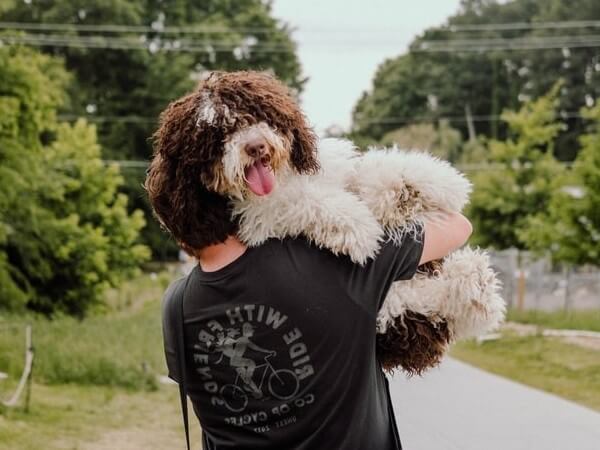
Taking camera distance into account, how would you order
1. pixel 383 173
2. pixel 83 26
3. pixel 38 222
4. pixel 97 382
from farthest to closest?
1. pixel 83 26
2. pixel 38 222
3. pixel 97 382
4. pixel 383 173

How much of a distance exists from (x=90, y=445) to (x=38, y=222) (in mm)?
5903

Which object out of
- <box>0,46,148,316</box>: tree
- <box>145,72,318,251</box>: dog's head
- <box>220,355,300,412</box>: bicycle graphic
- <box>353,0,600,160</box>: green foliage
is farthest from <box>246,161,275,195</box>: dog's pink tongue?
<box>353,0,600,160</box>: green foliage

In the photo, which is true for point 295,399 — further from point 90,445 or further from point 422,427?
point 90,445

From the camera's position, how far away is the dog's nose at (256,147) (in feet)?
5.59

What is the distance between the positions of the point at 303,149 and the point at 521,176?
66.5 ft

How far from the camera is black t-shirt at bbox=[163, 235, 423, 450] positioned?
170cm

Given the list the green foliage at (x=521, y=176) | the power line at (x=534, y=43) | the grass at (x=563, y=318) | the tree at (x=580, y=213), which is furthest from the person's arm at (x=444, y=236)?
the power line at (x=534, y=43)

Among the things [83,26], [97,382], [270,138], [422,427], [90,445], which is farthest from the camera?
[83,26]

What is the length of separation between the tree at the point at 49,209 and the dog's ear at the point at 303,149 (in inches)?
375

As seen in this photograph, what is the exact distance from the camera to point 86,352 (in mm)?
11750

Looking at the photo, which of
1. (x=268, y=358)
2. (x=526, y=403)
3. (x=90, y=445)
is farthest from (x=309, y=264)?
(x=526, y=403)

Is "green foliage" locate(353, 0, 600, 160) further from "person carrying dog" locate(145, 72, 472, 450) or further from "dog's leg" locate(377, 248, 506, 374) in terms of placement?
"person carrying dog" locate(145, 72, 472, 450)

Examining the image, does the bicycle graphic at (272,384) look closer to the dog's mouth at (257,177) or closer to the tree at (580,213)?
the dog's mouth at (257,177)

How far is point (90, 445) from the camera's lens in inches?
290
